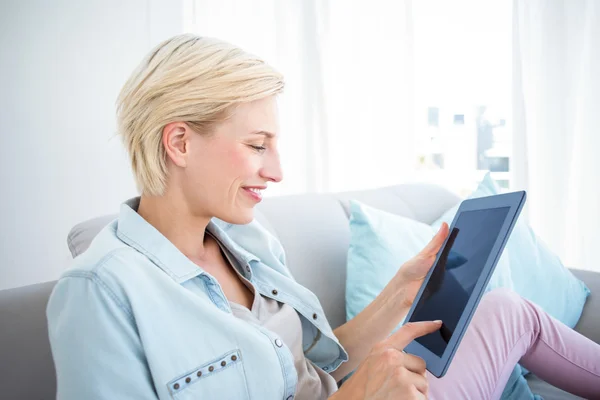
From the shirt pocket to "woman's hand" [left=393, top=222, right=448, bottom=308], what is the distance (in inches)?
16.5

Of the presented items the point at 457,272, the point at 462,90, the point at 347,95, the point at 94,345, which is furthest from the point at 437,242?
the point at 462,90

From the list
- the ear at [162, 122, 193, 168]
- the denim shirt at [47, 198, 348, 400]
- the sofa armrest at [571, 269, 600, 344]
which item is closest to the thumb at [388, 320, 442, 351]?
the denim shirt at [47, 198, 348, 400]

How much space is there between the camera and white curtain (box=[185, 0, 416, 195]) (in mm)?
3004

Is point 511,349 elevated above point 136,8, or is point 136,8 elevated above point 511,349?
point 136,8

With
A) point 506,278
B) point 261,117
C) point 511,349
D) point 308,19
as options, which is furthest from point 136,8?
point 511,349

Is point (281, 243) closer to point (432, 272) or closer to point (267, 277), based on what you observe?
point (267, 277)

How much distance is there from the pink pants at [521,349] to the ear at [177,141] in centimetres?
68

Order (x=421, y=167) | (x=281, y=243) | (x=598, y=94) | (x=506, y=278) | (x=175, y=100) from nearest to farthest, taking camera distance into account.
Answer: (x=175, y=100) < (x=281, y=243) < (x=506, y=278) < (x=598, y=94) < (x=421, y=167)

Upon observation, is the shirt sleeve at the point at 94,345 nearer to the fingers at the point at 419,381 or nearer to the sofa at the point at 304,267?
the sofa at the point at 304,267

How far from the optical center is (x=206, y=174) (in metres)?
1.00

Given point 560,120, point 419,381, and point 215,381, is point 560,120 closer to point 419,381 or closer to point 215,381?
point 419,381

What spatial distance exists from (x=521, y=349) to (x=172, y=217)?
0.80 metres

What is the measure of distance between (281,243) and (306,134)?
163 centimetres

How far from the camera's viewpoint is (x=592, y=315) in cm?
166
